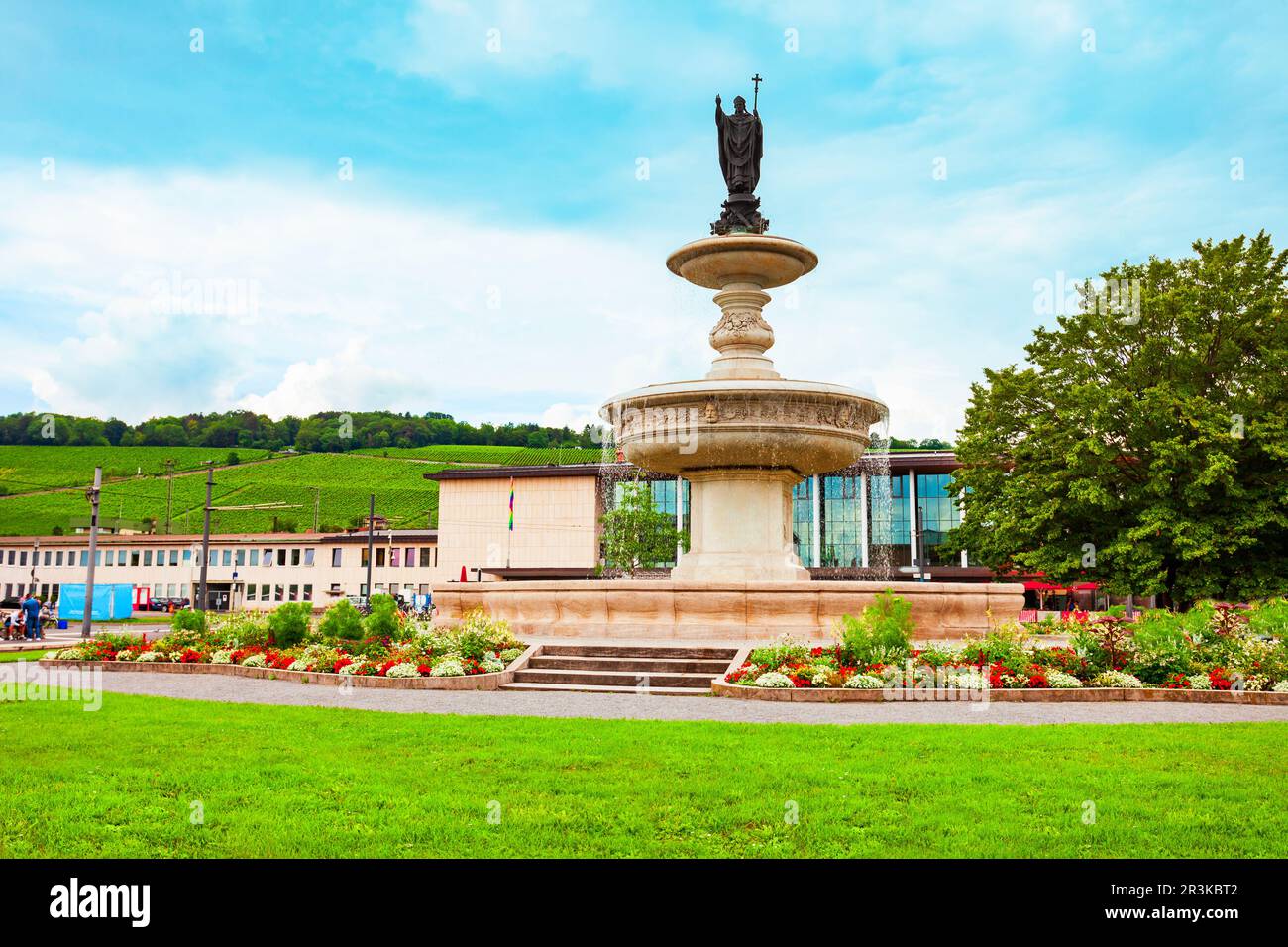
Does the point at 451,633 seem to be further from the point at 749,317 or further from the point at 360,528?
the point at 360,528

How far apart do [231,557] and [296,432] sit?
49.9 m

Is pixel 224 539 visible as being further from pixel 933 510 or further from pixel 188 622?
pixel 188 622

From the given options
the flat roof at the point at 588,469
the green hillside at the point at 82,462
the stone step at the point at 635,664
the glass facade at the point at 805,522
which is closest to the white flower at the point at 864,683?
the stone step at the point at 635,664

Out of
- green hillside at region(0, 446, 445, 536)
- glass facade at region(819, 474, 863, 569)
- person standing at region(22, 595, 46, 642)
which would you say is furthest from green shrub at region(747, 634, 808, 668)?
green hillside at region(0, 446, 445, 536)

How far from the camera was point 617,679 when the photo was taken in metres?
14.6

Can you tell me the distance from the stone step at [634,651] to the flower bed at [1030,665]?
33.0 inches

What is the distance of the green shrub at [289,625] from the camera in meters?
18.3

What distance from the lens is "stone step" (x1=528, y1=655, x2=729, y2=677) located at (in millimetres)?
14836

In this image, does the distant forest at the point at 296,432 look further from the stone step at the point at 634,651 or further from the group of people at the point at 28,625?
the stone step at the point at 634,651

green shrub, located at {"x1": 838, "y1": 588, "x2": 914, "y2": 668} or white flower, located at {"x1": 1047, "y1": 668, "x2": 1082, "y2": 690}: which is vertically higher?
green shrub, located at {"x1": 838, "y1": 588, "x2": 914, "y2": 668}

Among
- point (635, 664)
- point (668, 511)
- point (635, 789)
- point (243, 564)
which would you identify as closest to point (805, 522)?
point (668, 511)

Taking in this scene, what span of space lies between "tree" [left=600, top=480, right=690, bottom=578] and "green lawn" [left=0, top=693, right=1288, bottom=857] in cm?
4896

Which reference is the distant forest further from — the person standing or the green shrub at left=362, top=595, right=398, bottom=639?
the green shrub at left=362, top=595, right=398, bottom=639

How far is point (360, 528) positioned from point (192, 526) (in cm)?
2045
